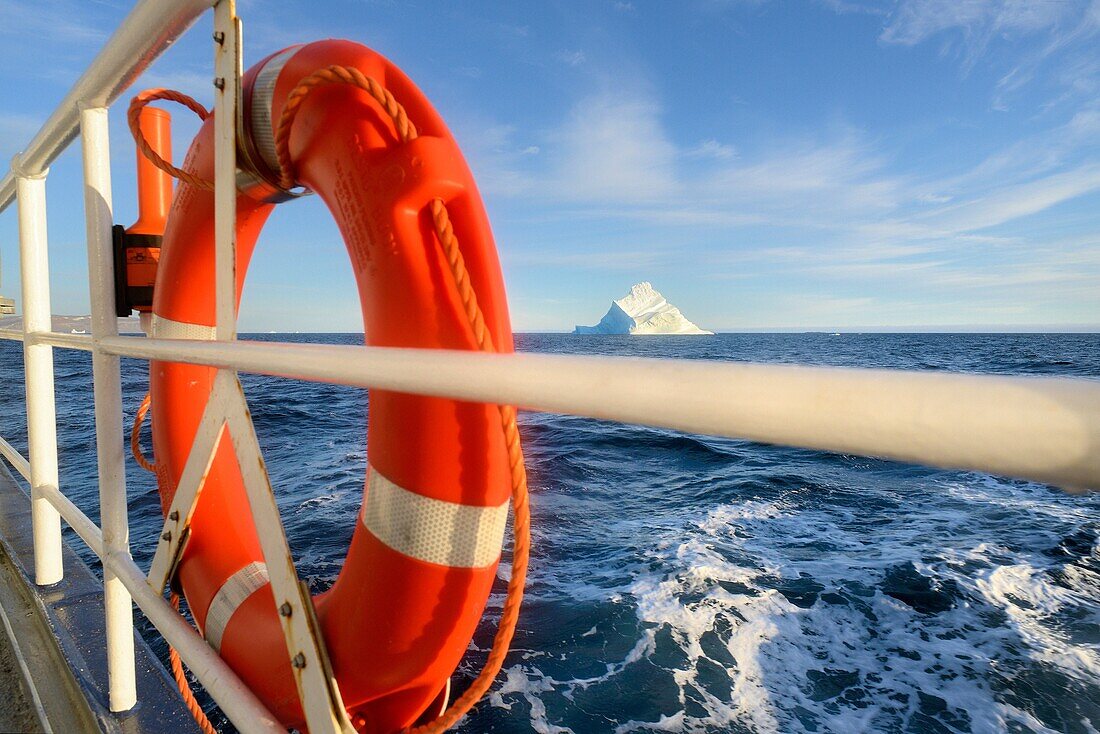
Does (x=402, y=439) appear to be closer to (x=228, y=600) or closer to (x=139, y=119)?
(x=228, y=600)

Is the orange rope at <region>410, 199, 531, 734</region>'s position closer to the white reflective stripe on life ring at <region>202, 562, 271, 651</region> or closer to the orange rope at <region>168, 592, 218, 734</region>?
the white reflective stripe on life ring at <region>202, 562, 271, 651</region>

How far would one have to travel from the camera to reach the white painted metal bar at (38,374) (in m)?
1.71

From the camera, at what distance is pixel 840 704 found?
2947 millimetres

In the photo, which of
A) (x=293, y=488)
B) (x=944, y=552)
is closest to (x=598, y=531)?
(x=944, y=552)

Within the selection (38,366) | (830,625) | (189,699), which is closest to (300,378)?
(189,699)

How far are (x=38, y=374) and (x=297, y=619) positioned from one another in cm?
151

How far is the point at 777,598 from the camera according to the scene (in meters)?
3.82

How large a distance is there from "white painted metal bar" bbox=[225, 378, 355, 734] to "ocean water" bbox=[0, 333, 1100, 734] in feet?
7.39

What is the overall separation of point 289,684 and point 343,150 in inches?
32.9

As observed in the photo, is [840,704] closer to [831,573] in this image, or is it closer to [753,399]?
[831,573]

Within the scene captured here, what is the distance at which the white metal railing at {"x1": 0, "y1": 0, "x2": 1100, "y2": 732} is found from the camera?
0.26 metres

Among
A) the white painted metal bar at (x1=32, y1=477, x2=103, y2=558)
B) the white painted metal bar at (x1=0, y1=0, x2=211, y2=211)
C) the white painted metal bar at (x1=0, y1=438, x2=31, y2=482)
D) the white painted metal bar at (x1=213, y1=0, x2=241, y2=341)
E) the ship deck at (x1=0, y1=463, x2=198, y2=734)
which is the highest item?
the white painted metal bar at (x1=0, y1=0, x2=211, y2=211)

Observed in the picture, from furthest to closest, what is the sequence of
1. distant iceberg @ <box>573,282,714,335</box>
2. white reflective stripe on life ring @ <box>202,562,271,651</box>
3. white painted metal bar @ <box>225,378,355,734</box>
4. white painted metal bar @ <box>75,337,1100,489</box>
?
distant iceberg @ <box>573,282,714,335</box> < white reflective stripe on life ring @ <box>202,562,271,651</box> < white painted metal bar @ <box>225,378,355,734</box> < white painted metal bar @ <box>75,337,1100,489</box>

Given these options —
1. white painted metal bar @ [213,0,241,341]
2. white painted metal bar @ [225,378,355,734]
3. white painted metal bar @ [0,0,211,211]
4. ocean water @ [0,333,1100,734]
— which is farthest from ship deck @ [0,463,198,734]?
ocean water @ [0,333,1100,734]
